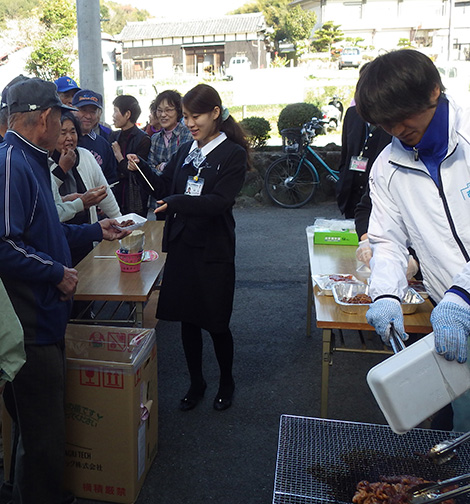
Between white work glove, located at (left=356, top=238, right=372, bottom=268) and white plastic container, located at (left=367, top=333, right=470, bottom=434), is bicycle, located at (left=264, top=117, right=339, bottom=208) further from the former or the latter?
white plastic container, located at (left=367, top=333, right=470, bottom=434)

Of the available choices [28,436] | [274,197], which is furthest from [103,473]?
[274,197]

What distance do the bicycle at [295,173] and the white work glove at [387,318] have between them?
23.9 feet

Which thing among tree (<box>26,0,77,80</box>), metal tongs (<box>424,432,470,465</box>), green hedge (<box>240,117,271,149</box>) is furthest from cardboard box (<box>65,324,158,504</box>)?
tree (<box>26,0,77,80</box>)

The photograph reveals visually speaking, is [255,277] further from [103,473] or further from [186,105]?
[103,473]

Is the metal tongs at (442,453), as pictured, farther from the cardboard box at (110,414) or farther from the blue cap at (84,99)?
the blue cap at (84,99)

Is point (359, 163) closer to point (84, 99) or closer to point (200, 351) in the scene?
point (200, 351)

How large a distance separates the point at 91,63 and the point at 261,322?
156 inches

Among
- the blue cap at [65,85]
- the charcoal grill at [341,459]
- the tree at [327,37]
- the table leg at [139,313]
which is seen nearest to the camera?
the charcoal grill at [341,459]

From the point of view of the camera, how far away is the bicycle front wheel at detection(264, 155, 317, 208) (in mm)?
8984

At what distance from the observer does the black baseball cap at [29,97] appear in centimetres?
198

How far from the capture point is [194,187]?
2.95 m

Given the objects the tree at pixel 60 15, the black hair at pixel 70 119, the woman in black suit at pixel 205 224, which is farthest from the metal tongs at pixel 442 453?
A: the tree at pixel 60 15

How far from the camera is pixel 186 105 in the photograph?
9.54 feet

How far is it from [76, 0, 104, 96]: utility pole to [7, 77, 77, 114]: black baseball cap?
4837 mm
